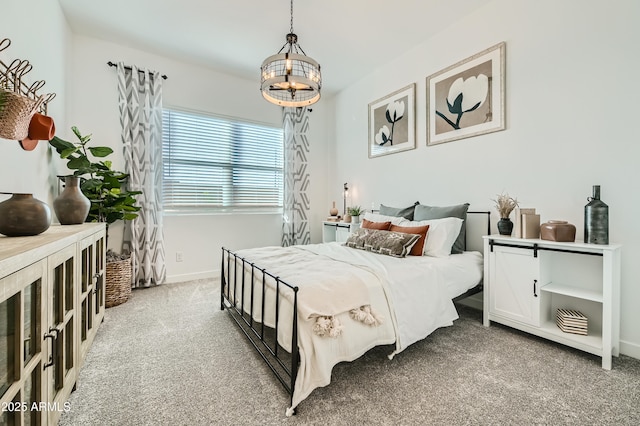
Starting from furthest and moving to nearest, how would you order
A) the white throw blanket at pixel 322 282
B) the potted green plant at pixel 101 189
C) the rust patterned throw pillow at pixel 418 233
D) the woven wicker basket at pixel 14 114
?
the potted green plant at pixel 101 189, the rust patterned throw pillow at pixel 418 233, the white throw blanket at pixel 322 282, the woven wicker basket at pixel 14 114

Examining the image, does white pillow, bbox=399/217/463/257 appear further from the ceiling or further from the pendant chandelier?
the ceiling

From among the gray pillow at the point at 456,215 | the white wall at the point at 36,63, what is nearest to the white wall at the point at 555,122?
the gray pillow at the point at 456,215

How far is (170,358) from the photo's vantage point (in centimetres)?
196

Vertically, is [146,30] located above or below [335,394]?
above

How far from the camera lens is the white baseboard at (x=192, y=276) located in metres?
3.80

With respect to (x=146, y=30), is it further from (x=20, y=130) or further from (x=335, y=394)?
(x=335, y=394)

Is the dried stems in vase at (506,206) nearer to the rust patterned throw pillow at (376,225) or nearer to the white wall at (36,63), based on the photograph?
the rust patterned throw pillow at (376,225)

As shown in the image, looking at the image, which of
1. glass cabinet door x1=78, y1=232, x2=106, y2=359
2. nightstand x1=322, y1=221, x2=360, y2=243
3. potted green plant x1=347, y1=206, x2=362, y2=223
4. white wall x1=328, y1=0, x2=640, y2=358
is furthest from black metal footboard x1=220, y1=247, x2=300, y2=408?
white wall x1=328, y1=0, x2=640, y2=358

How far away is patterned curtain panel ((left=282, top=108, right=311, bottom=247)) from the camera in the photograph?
4566 mm

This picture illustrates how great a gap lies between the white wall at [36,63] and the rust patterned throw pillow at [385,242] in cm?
263

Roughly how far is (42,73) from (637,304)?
195 inches

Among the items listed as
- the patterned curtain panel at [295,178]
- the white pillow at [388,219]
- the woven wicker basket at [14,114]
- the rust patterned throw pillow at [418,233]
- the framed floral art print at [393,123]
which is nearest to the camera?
the woven wicker basket at [14,114]

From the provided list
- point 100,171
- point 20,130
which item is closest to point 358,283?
point 20,130

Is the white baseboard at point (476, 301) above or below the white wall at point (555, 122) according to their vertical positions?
below
